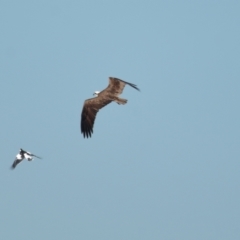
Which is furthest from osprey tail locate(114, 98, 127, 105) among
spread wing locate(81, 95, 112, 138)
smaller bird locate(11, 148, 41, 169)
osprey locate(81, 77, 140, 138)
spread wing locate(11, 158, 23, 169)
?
spread wing locate(11, 158, 23, 169)

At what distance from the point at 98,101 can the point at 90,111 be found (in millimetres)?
1098

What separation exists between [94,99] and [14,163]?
490 inches

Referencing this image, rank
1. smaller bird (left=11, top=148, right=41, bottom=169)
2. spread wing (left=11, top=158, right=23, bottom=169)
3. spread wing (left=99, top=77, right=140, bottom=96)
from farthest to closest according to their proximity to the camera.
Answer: spread wing (left=11, top=158, right=23, bottom=169) → smaller bird (left=11, top=148, right=41, bottom=169) → spread wing (left=99, top=77, right=140, bottom=96)

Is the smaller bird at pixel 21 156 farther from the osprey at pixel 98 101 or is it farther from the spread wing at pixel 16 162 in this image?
the osprey at pixel 98 101

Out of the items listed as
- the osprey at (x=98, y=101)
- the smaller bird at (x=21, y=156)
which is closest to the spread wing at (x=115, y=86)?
the osprey at (x=98, y=101)

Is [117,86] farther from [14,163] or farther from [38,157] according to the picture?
[14,163]

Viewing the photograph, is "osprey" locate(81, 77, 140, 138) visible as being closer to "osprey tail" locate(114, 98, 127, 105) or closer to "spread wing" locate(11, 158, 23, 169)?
"osprey tail" locate(114, 98, 127, 105)

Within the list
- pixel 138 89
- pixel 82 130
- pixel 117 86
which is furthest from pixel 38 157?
pixel 138 89

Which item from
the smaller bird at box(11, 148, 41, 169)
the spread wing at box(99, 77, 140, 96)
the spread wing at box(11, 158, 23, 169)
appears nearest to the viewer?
the spread wing at box(99, 77, 140, 96)

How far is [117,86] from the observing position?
162 ft

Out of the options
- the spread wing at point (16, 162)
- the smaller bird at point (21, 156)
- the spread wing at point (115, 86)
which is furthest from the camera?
the spread wing at point (16, 162)

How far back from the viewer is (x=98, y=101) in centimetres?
5200

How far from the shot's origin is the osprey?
49344 mm

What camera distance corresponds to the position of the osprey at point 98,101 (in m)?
49.3
